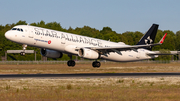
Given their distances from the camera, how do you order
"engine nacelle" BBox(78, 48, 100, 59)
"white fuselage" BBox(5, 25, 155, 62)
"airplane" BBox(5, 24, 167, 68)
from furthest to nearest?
"engine nacelle" BBox(78, 48, 100, 59), "airplane" BBox(5, 24, 167, 68), "white fuselage" BBox(5, 25, 155, 62)

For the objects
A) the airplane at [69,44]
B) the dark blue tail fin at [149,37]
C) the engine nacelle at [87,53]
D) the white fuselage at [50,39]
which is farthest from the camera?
the dark blue tail fin at [149,37]

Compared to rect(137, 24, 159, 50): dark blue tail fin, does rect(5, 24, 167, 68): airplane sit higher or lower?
lower

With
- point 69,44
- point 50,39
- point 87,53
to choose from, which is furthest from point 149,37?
point 50,39

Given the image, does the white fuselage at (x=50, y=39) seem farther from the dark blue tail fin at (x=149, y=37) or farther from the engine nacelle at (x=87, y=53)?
the dark blue tail fin at (x=149, y=37)

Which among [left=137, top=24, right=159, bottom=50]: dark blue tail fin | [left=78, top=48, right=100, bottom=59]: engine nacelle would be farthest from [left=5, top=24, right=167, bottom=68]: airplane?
[left=137, top=24, right=159, bottom=50]: dark blue tail fin

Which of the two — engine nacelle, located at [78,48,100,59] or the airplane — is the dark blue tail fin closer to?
the airplane

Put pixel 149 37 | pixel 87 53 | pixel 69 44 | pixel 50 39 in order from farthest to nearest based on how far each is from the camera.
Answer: pixel 149 37, pixel 87 53, pixel 69 44, pixel 50 39

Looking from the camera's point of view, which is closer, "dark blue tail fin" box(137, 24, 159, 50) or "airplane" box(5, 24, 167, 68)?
"airplane" box(5, 24, 167, 68)

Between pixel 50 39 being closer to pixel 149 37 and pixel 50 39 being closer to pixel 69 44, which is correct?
pixel 69 44

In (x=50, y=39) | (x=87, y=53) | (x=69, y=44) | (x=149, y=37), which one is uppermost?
(x=149, y=37)

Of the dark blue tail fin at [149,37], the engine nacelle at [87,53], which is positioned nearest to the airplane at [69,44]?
the engine nacelle at [87,53]

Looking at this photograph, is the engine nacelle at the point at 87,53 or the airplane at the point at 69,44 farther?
the engine nacelle at the point at 87,53

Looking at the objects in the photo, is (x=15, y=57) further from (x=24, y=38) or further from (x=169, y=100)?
(x=169, y=100)

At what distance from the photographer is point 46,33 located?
4050 centimetres
